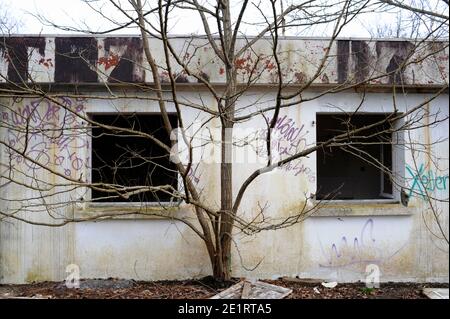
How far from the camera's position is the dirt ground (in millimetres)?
5297

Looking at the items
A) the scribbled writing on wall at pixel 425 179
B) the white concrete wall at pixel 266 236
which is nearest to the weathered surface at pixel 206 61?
the white concrete wall at pixel 266 236

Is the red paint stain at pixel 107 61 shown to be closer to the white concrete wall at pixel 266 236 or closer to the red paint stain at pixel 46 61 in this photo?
the white concrete wall at pixel 266 236

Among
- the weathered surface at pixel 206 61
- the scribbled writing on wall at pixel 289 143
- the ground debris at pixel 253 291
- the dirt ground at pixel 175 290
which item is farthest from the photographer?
the scribbled writing on wall at pixel 289 143

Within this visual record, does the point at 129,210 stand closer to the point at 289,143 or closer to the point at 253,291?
the point at 253,291

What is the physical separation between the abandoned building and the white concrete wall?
0.05 feet

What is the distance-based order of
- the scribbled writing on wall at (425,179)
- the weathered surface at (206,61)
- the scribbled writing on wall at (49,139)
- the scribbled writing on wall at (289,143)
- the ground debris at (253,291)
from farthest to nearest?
the scribbled writing on wall at (425,179) < the scribbled writing on wall at (289,143) < the scribbled writing on wall at (49,139) < the weathered surface at (206,61) < the ground debris at (253,291)

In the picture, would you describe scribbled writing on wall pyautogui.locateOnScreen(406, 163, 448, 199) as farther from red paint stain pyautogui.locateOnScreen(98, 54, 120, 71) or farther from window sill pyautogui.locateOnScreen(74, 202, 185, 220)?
red paint stain pyautogui.locateOnScreen(98, 54, 120, 71)

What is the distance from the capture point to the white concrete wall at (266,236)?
5.78 meters

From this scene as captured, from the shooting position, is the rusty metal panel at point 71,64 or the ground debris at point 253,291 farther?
the rusty metal panel at point 71,64

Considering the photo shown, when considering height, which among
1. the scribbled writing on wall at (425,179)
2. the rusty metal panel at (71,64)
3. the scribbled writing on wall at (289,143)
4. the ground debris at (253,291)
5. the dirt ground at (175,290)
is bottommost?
the dirt ground at (175,290)

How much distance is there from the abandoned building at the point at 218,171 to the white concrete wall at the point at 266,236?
0.05 ft
